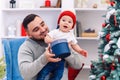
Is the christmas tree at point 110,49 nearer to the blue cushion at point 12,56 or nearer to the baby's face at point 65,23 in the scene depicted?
the baby's face at point 65,23

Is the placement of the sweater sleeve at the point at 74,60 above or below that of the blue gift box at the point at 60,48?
below

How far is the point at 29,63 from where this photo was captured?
1798 millimetres

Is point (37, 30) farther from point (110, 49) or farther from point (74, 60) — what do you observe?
point (110, 49)

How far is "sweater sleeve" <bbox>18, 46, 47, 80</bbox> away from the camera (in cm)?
175

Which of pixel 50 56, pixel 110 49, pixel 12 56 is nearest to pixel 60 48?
pixel 50 56

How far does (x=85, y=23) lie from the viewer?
4.16m

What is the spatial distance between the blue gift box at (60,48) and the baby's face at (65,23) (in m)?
0.23

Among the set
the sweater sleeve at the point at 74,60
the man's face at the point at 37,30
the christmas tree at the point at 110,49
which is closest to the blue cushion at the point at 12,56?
the christmas tree at the point at 110,49

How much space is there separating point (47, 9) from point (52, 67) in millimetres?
2248

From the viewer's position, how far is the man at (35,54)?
1.75 metres

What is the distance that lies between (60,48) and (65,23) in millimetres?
304

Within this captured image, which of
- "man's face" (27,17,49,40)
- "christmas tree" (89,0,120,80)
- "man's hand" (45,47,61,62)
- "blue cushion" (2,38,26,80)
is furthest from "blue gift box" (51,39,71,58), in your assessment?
"blue cushion" (2,38,26,80)

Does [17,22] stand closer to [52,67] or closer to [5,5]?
[5,5]

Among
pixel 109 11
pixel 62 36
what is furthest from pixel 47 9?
pixel 62 36
